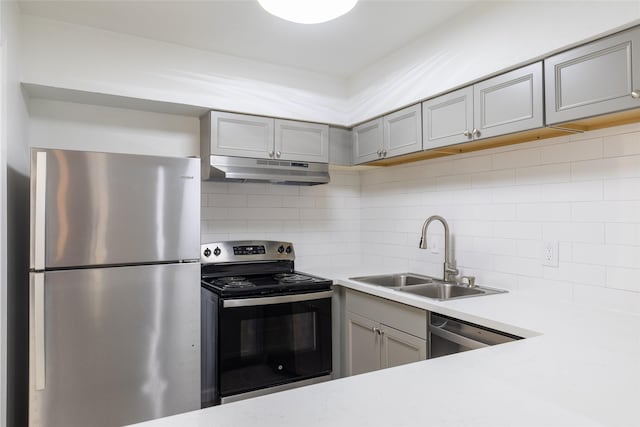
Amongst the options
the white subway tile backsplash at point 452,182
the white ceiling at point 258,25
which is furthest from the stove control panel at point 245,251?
the white ceiling at point 258,25

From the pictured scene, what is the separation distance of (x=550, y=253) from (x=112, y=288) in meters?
2.16

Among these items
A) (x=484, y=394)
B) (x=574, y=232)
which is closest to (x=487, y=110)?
(x=574, y=232)

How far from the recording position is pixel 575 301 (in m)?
1.93

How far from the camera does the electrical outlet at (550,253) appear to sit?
202cm

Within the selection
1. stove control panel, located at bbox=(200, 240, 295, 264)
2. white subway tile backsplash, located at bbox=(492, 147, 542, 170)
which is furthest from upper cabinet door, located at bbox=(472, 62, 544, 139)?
stove control panel, located at bbox=(200, 240, 295, 264)

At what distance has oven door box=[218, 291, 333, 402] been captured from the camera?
230 centimetres

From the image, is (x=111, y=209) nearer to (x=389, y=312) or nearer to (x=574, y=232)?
(x=389, y=312)

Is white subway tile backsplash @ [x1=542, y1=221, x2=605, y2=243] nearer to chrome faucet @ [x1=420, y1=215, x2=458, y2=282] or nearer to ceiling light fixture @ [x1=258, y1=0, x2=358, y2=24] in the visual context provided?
chrome faucet @ [x1=420, y1=215, x2=458, y2=282]

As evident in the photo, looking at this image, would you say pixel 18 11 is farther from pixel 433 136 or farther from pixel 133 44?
pixel 433 136

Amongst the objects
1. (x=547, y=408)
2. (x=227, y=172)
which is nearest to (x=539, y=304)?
(x=547, y=408)

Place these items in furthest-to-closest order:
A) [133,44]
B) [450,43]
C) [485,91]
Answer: [133,44]
[450,43]
[485,91]

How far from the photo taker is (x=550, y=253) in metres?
2.04

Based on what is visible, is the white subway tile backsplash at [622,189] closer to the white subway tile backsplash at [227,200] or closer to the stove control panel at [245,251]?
the stove control panel at [245,251]

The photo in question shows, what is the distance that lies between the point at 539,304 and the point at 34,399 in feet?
7.65
